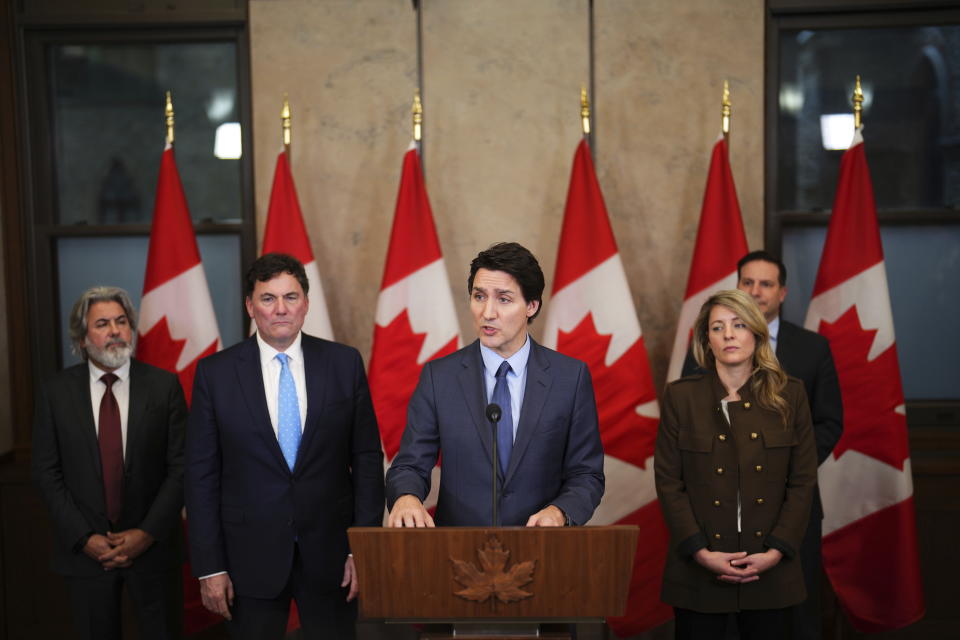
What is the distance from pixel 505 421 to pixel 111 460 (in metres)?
1.59

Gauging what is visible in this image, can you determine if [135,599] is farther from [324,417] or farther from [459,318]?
[459,318]

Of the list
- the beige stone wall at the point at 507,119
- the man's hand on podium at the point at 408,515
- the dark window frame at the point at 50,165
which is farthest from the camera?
the dark window frame at the point at 50,165

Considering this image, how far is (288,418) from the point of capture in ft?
8.53

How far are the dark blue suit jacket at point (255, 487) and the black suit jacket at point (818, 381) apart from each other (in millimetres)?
1574

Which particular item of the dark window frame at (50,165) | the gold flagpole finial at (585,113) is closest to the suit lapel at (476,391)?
the gold flagpole finial at (585,113)

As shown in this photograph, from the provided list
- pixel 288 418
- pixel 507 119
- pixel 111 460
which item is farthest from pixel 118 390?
pixel 507 119

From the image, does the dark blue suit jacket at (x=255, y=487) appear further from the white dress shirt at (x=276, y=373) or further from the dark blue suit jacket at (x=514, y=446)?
the dark blue suit jacket at (x=514, y=446)

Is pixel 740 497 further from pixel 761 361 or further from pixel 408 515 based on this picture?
pixel 408 515

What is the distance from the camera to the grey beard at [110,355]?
118 inches

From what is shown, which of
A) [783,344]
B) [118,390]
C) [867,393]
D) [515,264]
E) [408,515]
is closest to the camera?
[408,515]

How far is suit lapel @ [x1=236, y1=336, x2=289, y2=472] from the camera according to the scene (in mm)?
2529

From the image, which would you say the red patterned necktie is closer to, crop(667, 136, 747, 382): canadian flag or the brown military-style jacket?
the brown military-style jacket

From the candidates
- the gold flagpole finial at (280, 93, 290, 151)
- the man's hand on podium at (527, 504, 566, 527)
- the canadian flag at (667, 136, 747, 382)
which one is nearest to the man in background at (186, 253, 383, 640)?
the man's hand on podium at (527, 504, 566, 527)

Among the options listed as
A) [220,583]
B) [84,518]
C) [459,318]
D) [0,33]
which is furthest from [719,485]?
[0,33]
